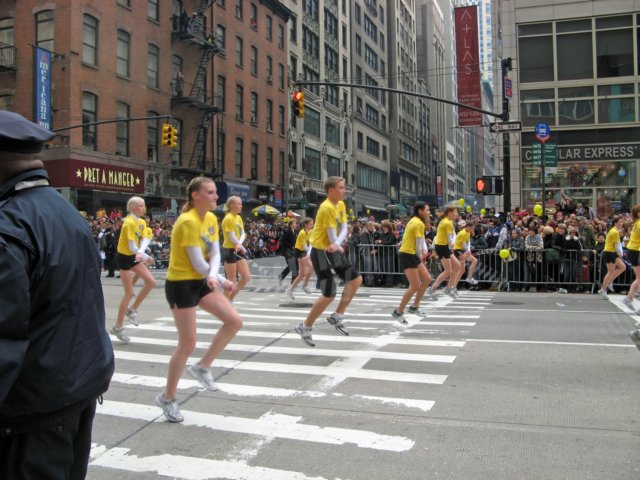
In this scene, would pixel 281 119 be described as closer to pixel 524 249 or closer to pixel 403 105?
pixel 524 249

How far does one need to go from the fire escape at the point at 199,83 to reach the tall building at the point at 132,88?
6 centimetres

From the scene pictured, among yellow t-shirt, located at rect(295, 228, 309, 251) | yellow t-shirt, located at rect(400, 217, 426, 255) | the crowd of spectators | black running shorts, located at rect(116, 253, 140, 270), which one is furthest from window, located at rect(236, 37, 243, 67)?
black running shorts, located at rect(116, 253, 140, 270)

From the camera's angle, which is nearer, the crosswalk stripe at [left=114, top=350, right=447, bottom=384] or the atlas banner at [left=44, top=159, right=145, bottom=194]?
the crosswalk stripe at [left=114, top=350, right=447, bottom=384]

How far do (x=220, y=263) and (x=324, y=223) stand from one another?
1.70 metres

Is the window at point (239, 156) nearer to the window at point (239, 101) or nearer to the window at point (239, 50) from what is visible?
the window at point (239, 101)

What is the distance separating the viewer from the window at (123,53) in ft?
99.3

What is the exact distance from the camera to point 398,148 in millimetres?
77562

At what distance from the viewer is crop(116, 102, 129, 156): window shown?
3009cm

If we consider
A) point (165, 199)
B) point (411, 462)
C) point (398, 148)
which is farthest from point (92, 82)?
point (398, 148)

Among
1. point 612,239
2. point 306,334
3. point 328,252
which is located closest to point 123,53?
Answer: point 612,239

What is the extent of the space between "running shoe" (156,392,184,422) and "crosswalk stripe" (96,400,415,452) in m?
0.07

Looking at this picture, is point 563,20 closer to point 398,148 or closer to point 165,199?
point 165,199

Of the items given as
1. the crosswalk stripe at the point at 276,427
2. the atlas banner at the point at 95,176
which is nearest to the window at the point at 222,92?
the atlas banner at the point at 95,176

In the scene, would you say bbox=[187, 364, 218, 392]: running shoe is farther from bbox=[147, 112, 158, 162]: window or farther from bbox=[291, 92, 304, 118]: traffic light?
bbox=[147, 112, 158, 162]: window
